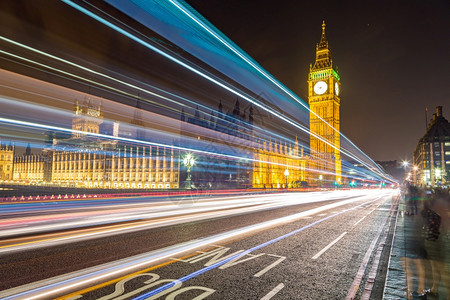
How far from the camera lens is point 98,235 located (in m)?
10.0

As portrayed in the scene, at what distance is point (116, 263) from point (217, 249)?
269cm

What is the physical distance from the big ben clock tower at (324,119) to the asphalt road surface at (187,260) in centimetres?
10502

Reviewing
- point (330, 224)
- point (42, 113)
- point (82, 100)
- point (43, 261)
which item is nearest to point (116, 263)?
point (43, 261)

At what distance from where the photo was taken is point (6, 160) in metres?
83.6

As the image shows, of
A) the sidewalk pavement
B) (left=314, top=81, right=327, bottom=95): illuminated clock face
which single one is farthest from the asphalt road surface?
(left=314, top=81, right=327, bottom=95): illuminated clock face

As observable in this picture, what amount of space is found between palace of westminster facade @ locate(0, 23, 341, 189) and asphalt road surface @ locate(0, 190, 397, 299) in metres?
59.8

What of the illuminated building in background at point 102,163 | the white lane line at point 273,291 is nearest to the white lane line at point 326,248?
the white lane line at point 273,291

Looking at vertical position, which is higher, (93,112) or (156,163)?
(93,112)

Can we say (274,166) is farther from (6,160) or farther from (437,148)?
(6,160)

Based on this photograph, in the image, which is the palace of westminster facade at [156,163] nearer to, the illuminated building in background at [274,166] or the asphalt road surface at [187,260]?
the illuminated building in background at [274,166]

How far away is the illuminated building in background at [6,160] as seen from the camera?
259 ft

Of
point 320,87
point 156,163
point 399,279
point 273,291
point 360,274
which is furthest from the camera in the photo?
point 320,87

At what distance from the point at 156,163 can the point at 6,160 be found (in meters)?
41.5

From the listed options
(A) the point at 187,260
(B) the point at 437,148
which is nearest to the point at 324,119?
(B) the point at 437,148
